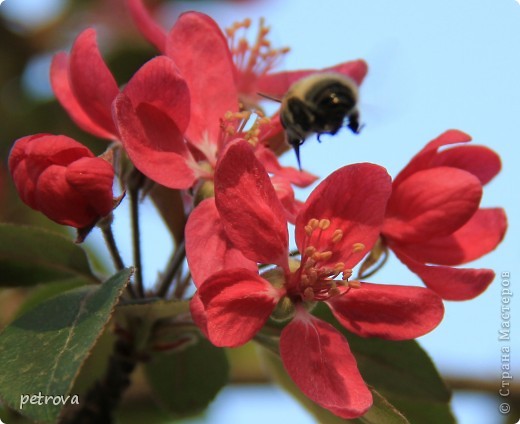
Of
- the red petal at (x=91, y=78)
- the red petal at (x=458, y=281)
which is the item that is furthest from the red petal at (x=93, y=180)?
the red petal at (x=458, y=281)

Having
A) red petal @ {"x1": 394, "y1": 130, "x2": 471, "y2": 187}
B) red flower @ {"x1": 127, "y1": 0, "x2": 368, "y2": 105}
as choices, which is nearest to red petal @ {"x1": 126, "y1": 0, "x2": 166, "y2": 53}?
red flower @ {"x1": 127, "y1": 0, "x2": 368, "y2": 105}

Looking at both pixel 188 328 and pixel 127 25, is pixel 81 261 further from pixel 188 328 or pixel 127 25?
pixel 127 25

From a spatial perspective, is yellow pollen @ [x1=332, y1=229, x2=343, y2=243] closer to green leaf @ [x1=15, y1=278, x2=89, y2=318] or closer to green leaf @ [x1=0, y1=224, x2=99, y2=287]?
green leaf @ [x1=0, y1=224, x2=99, y2=287]

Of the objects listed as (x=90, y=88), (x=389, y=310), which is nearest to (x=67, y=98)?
(x=90, y=88)

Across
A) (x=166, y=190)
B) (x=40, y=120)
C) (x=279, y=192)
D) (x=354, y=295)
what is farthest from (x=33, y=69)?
(x=354, y=295)

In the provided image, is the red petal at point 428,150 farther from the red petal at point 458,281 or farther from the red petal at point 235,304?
the red petal at point 235,304
